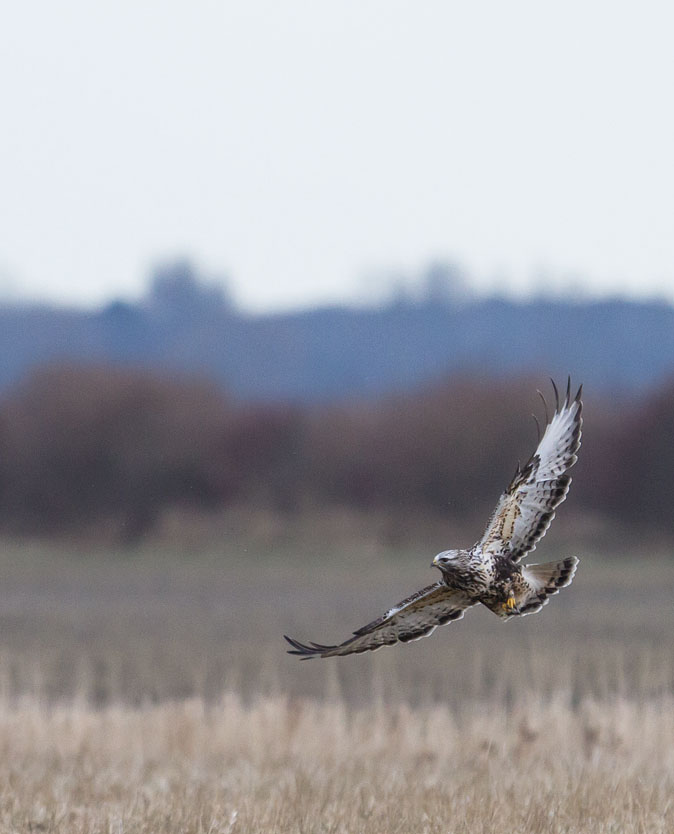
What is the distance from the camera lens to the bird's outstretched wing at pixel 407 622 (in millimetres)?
3965

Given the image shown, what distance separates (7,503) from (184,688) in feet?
20.9

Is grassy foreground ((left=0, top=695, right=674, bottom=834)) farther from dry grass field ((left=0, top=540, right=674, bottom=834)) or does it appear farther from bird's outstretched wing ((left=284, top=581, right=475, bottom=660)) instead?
bird's outstretched wing ((left=284, top=581, right=475, bottom=660))

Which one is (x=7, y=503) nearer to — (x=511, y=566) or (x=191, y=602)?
(x=191, y=602)

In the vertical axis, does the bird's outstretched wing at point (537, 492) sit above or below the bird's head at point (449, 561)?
above

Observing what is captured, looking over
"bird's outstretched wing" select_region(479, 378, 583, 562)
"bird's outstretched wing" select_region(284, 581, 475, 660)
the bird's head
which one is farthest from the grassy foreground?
the bird's head

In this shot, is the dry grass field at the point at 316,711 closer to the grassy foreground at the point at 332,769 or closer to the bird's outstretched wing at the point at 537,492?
the grassy foreground at the point at 332,769

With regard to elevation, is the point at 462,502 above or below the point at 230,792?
above

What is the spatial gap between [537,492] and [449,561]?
49cm

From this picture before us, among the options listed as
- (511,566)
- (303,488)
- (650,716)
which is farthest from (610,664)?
(511,566)

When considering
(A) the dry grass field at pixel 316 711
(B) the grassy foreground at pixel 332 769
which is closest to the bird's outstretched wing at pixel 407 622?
(A) the dry grass field at pixel 316 711

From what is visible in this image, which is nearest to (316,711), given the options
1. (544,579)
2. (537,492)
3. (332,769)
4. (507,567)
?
(332,769)

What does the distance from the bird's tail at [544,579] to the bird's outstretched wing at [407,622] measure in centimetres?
17

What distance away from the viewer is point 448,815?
26.6 ft

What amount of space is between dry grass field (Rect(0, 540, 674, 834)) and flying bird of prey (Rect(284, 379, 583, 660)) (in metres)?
2.53
